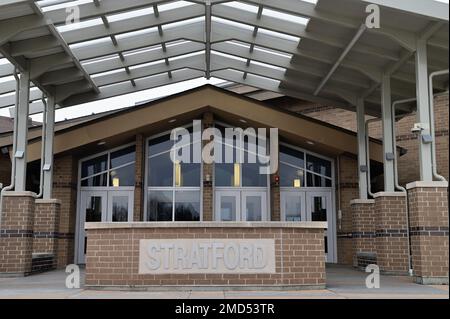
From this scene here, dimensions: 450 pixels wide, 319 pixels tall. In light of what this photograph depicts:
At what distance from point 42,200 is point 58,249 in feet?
7.37

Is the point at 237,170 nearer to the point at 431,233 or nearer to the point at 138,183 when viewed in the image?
the point at 138,183

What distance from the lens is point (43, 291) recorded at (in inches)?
361

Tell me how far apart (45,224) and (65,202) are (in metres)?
2.08

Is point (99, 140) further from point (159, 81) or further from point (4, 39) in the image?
point (4, 39)

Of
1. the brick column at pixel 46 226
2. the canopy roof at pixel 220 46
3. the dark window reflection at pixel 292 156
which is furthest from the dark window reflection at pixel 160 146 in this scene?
the brick column at pixel 46 226

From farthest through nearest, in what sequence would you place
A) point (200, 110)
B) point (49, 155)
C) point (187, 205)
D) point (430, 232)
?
point (187, 205), point (200, 110), point (49, 155), point (430, 232)

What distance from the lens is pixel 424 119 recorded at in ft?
35.7

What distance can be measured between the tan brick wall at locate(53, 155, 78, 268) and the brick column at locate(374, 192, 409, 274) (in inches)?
380

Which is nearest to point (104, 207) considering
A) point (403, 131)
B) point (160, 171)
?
point (160, 171)

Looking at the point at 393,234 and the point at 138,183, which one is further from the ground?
the point at 138,183

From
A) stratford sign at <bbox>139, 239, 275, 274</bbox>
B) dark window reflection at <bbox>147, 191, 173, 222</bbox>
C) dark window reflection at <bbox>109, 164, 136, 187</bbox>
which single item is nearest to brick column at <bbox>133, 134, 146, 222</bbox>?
dark window reflection at <bbox>147, 191, 173, 222</bbox>

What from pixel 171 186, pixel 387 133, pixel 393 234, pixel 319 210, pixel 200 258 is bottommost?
pixel 200 258

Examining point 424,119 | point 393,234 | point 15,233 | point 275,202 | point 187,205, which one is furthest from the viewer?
point 187,205

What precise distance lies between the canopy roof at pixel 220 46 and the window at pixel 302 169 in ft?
6.48
